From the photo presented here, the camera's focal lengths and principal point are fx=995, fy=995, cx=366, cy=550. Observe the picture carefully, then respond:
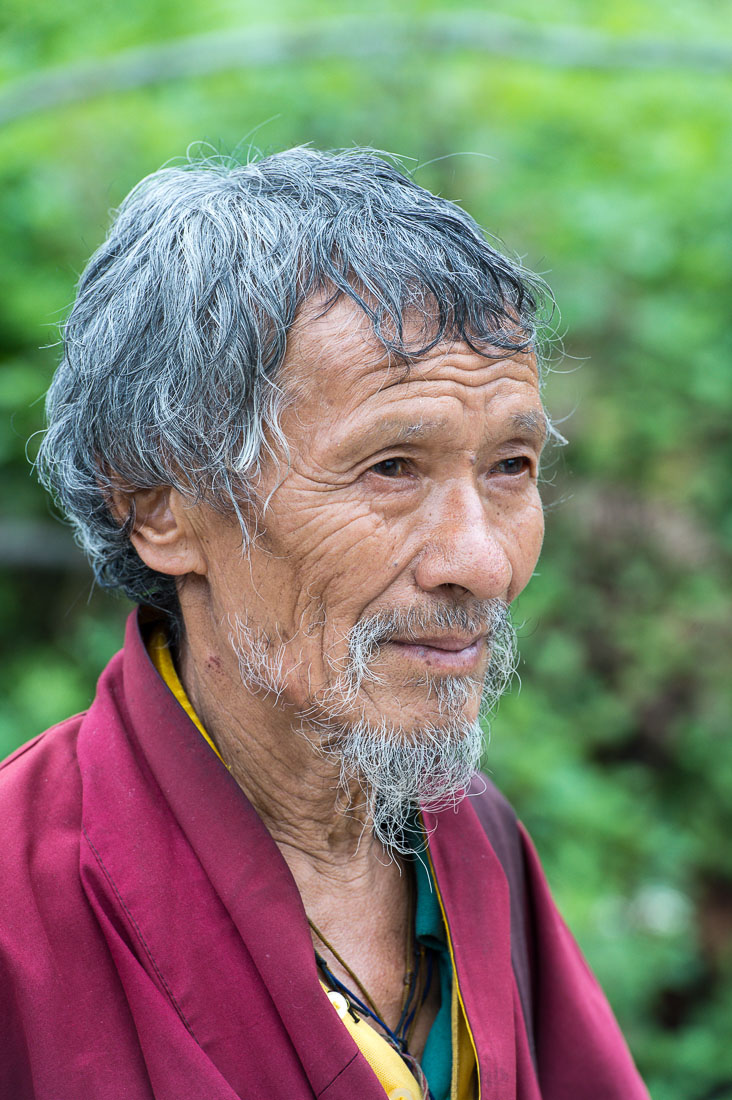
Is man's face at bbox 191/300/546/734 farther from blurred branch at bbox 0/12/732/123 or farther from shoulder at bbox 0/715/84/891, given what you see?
blurred branch at bbox 0/12/732/123

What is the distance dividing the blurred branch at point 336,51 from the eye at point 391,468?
3.12 m

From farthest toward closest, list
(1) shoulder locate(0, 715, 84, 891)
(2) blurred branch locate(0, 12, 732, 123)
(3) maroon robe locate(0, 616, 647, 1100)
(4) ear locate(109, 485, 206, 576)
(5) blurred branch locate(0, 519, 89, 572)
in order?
(5) blurred branch locate(0, 519, 89, 572), (2) blurred branch locate(0, 12, 732, 123), (4) ear locate(109, 485, 206, 576), (1) shoulder locate(0, 715, 84, 891), (3) maroon robe locate(0, 616, 647, 1100)

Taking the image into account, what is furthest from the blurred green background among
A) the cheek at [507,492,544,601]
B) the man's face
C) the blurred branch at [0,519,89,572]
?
the cheek at [507,492,544,601]

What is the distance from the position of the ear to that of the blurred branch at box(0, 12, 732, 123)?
287 centimetres

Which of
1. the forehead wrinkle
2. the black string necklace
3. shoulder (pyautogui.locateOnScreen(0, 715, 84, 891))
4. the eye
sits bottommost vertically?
the black string necklace

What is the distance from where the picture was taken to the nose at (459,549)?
1689 millimetres

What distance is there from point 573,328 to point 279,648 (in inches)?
177

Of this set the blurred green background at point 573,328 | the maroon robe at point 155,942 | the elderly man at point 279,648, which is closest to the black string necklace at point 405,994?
the elderly man at point 279,648

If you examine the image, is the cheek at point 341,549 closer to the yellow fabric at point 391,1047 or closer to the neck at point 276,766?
the neck at point 276,766

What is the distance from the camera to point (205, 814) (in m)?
1.69

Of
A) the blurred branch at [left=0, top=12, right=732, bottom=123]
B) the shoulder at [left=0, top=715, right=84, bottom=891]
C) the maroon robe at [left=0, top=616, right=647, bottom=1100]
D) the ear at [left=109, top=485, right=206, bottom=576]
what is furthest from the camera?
the blurred branch at [left=0, top=12, right=732, bottom=123]

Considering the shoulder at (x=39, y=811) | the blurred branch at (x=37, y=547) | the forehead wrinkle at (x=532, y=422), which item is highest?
the blurred branch at (x=37, y=547)

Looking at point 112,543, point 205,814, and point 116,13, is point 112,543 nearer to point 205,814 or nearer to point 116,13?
point 205,814

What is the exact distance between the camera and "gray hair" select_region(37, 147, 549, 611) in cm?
163
